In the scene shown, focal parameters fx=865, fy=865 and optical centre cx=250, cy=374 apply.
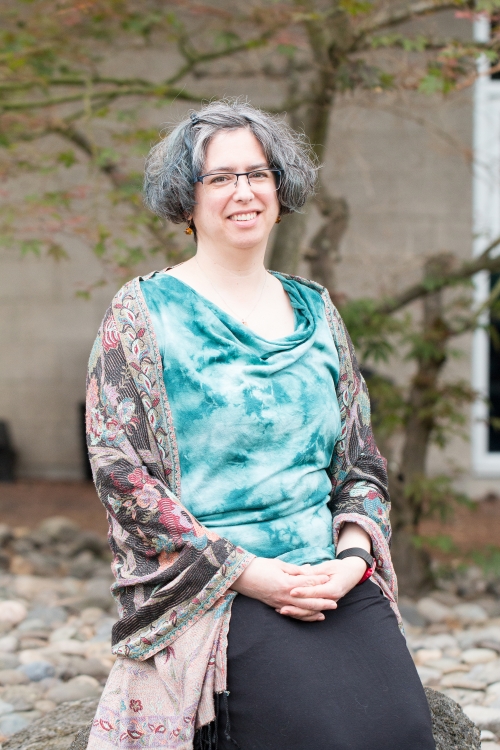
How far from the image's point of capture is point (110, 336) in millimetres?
2002

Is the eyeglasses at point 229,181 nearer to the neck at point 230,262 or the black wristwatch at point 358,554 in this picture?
the neck at point 230,262

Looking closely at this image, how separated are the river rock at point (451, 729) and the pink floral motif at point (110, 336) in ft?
4.12

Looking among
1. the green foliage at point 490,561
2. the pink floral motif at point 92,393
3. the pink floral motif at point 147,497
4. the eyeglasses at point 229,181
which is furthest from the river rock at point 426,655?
the eyeglasses at point 229,181

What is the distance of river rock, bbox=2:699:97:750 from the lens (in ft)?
7.70

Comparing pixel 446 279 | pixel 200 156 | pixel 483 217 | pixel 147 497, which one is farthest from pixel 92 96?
pixel 483 217

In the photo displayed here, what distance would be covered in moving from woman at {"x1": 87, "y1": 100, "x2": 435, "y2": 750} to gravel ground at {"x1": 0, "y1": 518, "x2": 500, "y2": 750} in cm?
106

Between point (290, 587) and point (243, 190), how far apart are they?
92 cm

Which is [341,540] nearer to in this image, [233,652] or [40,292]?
[233,652]

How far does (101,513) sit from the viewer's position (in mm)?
6246

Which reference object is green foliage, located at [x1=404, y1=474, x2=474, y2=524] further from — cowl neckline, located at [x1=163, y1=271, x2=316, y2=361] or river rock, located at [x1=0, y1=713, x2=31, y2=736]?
cowl neckline, located at [x1=163, y1=271, x2=316, y2=361]

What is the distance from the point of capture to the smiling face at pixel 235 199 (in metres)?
2.07

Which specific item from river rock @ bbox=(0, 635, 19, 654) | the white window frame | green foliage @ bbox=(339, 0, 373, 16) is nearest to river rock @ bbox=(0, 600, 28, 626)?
river rock @ bbox=(0, 635, 19, 654)

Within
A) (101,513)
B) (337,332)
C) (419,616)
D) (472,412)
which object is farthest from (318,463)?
(472,412)

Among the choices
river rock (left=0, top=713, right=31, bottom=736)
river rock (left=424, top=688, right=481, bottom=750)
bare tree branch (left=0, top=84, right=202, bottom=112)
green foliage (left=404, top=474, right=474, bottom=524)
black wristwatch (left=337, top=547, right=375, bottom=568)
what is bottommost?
river rock (left=0, top=713, right=31, bottom=736)
